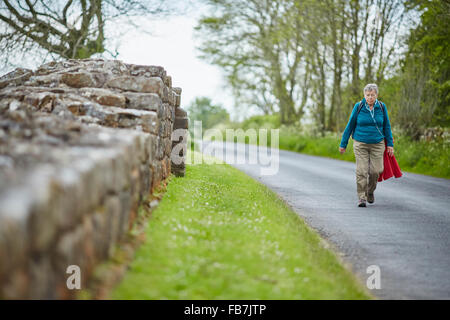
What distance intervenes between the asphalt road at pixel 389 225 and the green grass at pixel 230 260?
17.4 inches

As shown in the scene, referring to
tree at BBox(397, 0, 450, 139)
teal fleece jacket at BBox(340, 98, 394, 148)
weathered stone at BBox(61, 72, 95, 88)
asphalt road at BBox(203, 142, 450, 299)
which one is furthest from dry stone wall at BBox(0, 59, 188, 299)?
tree at BBox(397, 0, 450, 139)

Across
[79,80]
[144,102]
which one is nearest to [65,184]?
[144,102]

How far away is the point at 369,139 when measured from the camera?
26.0 ft

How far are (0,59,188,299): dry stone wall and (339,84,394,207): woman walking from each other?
394cm

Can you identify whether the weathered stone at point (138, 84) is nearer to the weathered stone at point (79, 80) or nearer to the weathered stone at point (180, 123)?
the weathered stone at point (79, 80)

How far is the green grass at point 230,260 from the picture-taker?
337cm

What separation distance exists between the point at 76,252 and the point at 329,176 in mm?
10237

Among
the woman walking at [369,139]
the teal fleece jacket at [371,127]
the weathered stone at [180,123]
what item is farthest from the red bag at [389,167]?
the weathered stone at [180,123]

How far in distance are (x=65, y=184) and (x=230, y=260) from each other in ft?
6.43

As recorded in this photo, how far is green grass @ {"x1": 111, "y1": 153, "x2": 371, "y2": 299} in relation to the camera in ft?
11.0

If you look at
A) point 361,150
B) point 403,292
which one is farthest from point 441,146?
point 403,292

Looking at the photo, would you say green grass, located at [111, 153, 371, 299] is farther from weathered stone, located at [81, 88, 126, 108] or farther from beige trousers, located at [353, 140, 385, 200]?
beige trousers, located at [353, 140, 385, 200]

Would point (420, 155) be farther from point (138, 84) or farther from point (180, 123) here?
point (138, 84)
